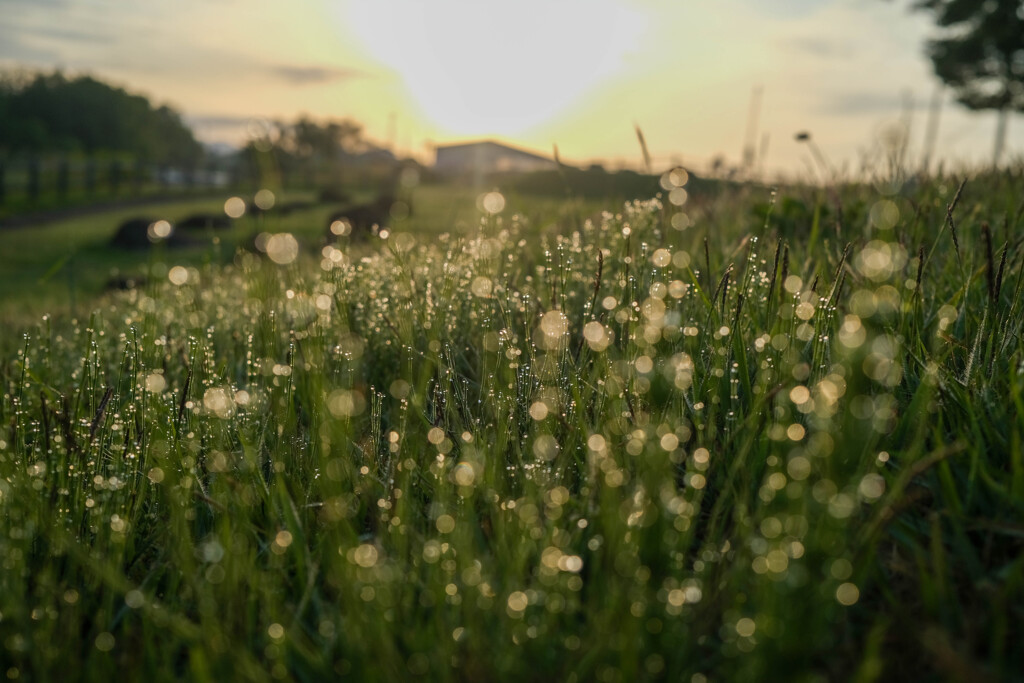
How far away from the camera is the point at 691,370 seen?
1657mm

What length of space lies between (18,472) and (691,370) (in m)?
1.71

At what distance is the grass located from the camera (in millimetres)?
1028

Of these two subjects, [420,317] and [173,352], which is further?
[173,352]

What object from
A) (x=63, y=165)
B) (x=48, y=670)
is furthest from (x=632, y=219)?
(x=63, y=165)

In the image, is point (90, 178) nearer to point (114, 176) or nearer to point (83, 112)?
point (114, 176)

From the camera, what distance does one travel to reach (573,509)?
1.42 metres

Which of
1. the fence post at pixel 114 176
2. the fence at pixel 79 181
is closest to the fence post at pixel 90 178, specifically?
the fence at pixel 79 181

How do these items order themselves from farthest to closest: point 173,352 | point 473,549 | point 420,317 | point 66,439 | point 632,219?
point 632,219 → point 173,352 → point 420,317 → point 66,439 → point 473,549

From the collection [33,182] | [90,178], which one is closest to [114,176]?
[90,178]

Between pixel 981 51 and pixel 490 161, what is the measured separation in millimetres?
24199

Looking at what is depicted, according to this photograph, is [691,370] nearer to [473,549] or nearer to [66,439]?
[473,549]

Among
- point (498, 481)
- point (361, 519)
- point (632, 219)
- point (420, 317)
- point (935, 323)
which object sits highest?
point (632, 219)

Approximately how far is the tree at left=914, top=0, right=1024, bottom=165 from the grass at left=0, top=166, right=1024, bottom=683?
29.9 metres

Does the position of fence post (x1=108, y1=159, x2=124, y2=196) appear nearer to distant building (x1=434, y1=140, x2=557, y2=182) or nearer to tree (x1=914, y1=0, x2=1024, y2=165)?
distant building (x1=434, y1=140, x2=557, y2=182)
